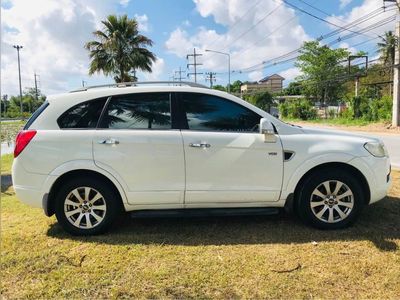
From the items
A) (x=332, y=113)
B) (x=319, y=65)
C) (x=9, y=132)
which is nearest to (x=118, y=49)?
(x=9, y=132)

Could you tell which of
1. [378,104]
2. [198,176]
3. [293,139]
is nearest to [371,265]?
[293,139]

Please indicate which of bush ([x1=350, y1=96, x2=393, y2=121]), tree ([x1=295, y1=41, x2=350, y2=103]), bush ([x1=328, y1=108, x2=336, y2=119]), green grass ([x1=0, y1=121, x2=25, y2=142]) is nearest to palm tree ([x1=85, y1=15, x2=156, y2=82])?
green grass ([x1=0, y1=121, x2=25, y2=142])

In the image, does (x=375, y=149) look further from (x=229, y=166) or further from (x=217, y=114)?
(x=217, y=114)

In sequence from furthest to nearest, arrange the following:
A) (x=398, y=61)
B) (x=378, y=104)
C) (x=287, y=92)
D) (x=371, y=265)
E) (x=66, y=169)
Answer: (x=287, y=92)
(x=378, y=104)
(x=398, y=61)
(x=66, y=169)
(x=371, y=265)

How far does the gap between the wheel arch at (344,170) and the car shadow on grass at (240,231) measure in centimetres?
38

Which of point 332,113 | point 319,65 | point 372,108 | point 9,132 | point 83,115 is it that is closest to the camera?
point 83,115

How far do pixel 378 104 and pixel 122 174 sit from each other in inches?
1160

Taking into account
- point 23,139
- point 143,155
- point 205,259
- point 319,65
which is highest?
point 319,65

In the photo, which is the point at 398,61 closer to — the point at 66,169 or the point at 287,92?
the point at 66,169

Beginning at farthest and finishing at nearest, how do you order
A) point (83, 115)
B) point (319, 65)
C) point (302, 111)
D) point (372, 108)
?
1. point (319, 65)
2. point (302, 111)
3. point (372, 108)
4. point (83, 115)

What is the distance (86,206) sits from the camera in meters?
4.41

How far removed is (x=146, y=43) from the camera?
25328 mm

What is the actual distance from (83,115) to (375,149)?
3.44 m

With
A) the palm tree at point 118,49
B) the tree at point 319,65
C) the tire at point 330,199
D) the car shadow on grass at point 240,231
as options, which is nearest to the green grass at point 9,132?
the palm tree at point 118,49
